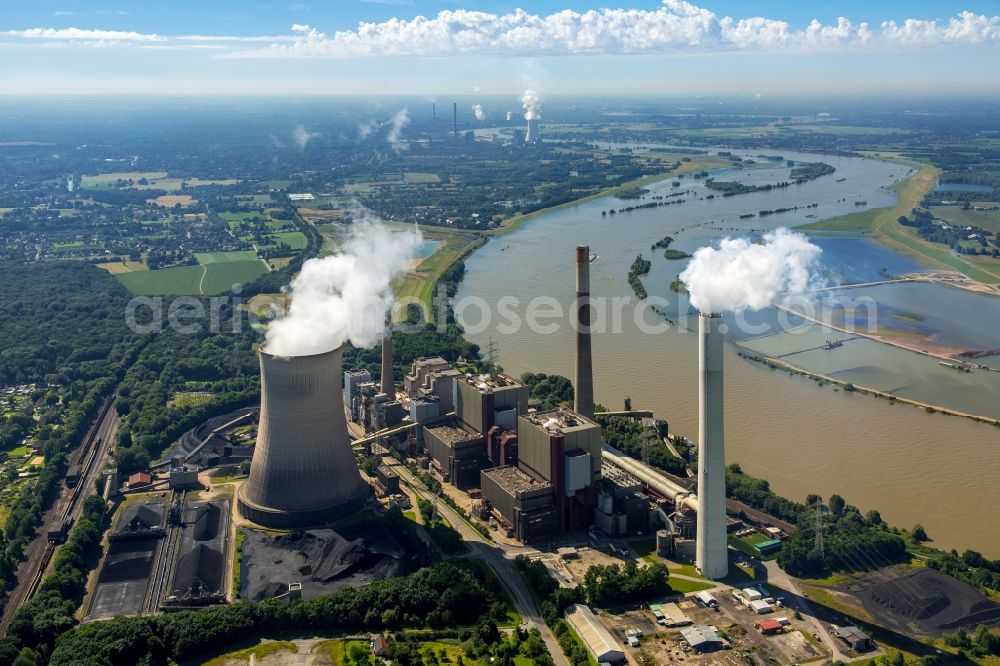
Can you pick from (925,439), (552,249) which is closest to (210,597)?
(925,439)

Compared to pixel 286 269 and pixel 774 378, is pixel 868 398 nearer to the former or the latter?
pixel 774 378

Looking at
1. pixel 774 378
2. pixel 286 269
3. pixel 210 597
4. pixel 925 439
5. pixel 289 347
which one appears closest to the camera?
pixel 210 597

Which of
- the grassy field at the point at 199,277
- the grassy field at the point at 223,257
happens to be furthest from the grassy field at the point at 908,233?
the grassy field at the point at 223,257

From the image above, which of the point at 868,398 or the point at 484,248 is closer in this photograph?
the point at 868,398

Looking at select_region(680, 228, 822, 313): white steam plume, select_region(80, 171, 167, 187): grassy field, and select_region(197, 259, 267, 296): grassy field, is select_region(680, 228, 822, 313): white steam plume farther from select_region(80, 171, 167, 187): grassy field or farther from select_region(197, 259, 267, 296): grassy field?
select_region(80, 171, 167, 187): grassy field

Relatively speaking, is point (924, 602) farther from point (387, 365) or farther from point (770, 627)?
point (387, 365)

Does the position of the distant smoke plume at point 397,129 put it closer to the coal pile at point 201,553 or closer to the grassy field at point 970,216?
the grassy field at point 970,216

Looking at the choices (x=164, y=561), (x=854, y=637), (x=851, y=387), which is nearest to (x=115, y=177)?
(x=164, y=561)
